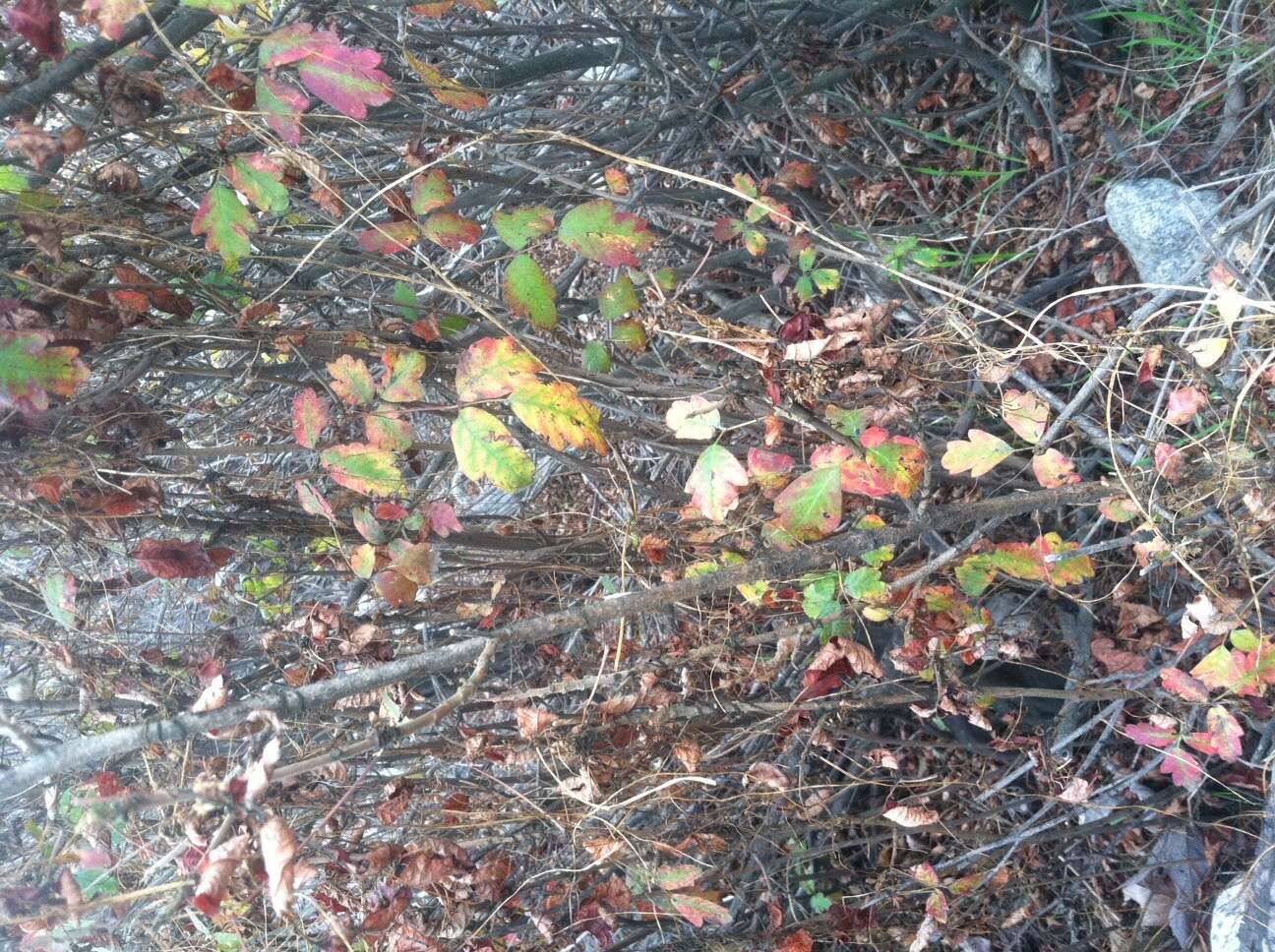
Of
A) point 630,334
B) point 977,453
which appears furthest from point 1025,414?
point 630,334

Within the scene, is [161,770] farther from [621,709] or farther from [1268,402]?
[1268,402]

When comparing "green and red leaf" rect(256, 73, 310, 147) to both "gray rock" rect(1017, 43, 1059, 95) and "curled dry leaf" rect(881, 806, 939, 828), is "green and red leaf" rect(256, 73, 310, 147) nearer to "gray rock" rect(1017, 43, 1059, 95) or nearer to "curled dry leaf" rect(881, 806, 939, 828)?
"curled dry leaf" rect(881, 806, 939, 828)

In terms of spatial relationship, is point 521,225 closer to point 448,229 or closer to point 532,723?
point 448,229

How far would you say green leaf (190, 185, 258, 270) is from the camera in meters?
1.55

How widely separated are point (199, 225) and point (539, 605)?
112 cm

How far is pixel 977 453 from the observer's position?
1.56 meters

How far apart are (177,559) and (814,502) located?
1189 mm

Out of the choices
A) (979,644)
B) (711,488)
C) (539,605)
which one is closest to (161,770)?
(539,605)

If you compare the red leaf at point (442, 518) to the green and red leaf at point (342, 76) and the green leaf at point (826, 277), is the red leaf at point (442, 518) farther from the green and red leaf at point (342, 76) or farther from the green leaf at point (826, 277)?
the green leaf at point (826, 277)

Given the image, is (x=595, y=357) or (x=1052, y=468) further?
(x=595, y=357)

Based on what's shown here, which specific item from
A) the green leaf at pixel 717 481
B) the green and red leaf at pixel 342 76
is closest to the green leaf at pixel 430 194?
the green and red leaf at pixel 342 76

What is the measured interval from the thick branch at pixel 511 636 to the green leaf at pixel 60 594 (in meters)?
0.37

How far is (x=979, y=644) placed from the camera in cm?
183

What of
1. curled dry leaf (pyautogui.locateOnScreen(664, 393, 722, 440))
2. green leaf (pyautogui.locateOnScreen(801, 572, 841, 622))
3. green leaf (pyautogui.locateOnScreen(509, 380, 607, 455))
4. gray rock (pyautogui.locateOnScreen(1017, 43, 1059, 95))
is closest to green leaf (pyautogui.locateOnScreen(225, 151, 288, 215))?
green leaf (pyautogui.locateOnScreen(509, 380, 607, 455))
